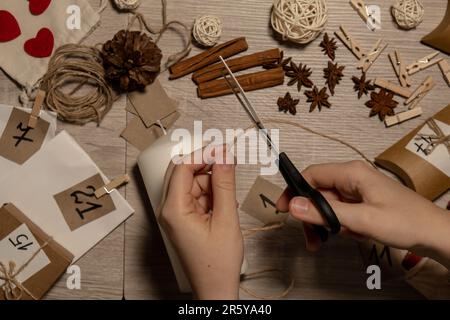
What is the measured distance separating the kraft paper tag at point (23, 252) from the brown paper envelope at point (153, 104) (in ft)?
0.96

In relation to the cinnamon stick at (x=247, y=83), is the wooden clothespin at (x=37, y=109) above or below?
above

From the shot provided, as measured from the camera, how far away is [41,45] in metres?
0.98

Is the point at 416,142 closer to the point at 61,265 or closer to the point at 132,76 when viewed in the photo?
the point at 132,76

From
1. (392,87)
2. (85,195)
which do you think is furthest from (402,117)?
(85,195)

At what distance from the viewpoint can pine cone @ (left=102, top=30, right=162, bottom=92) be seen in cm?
92

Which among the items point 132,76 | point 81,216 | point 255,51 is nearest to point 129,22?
point 132,76

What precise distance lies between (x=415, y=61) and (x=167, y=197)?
0.56m

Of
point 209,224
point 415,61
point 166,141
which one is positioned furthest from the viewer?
point 415,61

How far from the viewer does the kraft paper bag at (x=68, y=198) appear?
0.96 meters

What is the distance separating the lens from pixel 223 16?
99 cm

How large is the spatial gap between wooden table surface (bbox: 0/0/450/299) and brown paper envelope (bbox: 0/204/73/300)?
0.10 feet

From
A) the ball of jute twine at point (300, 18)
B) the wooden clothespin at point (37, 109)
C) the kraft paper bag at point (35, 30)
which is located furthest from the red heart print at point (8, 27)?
the ball of jute twine at point (300, 18)

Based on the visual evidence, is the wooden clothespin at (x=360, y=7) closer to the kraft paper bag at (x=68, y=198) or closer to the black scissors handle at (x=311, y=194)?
the black scissors handle at (x=311, y=194)

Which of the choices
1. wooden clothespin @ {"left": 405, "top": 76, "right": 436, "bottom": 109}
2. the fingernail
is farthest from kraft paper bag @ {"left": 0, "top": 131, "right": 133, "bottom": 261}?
wooden clothespin @ {"left": 405, "top": 76, "right": 436, "bottom": 109}
